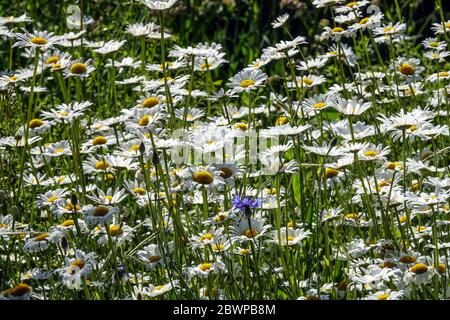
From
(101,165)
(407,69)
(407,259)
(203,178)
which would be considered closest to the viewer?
(407,259)

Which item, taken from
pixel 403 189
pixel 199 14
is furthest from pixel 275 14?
pixel 403 189

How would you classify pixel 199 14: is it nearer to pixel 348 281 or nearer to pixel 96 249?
pixel 96 249

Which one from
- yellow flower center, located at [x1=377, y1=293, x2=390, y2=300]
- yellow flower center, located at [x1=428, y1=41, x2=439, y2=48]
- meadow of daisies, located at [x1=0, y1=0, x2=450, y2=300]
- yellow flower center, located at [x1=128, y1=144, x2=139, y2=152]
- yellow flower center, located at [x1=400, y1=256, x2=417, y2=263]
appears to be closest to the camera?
yellow flower center, located at [x1=377, y1=293, x2=390, y2=300]

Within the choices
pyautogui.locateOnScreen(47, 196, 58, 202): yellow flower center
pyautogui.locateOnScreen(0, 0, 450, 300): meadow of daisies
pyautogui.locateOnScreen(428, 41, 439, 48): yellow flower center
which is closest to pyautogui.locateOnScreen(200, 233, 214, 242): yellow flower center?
pyautogui.locateOnScreen(0, 0, 450, 300): meadow of daisies

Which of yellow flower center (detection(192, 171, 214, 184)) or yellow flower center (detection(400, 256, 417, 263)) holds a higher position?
yellow flower center (detection(192, 171, 214, 184))

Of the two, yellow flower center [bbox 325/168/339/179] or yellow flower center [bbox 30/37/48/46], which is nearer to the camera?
yellow flower center [bbox 325/168/339/179]

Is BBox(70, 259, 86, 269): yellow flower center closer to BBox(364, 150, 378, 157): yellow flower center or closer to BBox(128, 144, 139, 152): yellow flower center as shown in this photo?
BBox(128, 144, 139, 152): yellow flower center

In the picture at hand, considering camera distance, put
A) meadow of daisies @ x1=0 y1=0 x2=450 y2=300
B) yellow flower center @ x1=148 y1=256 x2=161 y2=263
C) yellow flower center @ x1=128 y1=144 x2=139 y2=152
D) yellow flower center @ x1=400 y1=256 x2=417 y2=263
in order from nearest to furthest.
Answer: yellow flower center @ x1=400 y1=256 x2=417 y2=263, meadow of daisies @ x1=0 y1=0 x2=450 y2=300, yellow flower center @ x1=148 y1=256 x2=161 y2=263, yellow flower center @ x1=128 y1=144 x2=139 y2=152

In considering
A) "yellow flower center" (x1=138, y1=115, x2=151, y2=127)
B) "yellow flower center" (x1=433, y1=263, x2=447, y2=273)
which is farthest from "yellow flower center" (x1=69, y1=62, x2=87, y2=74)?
"yellow flower center" (x1=433, y1=263, x2=447, y2=273)

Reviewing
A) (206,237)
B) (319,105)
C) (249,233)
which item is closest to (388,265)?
(249,233)

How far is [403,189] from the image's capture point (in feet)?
9.14

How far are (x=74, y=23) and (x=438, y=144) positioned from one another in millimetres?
1680

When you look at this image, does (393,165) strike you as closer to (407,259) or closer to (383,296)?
(407,259)

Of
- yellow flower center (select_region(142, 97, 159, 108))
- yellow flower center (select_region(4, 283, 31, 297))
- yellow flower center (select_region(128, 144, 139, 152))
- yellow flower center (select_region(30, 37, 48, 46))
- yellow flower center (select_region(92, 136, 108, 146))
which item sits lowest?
yellow flower center (select_region(4, 283, 31, 297))
